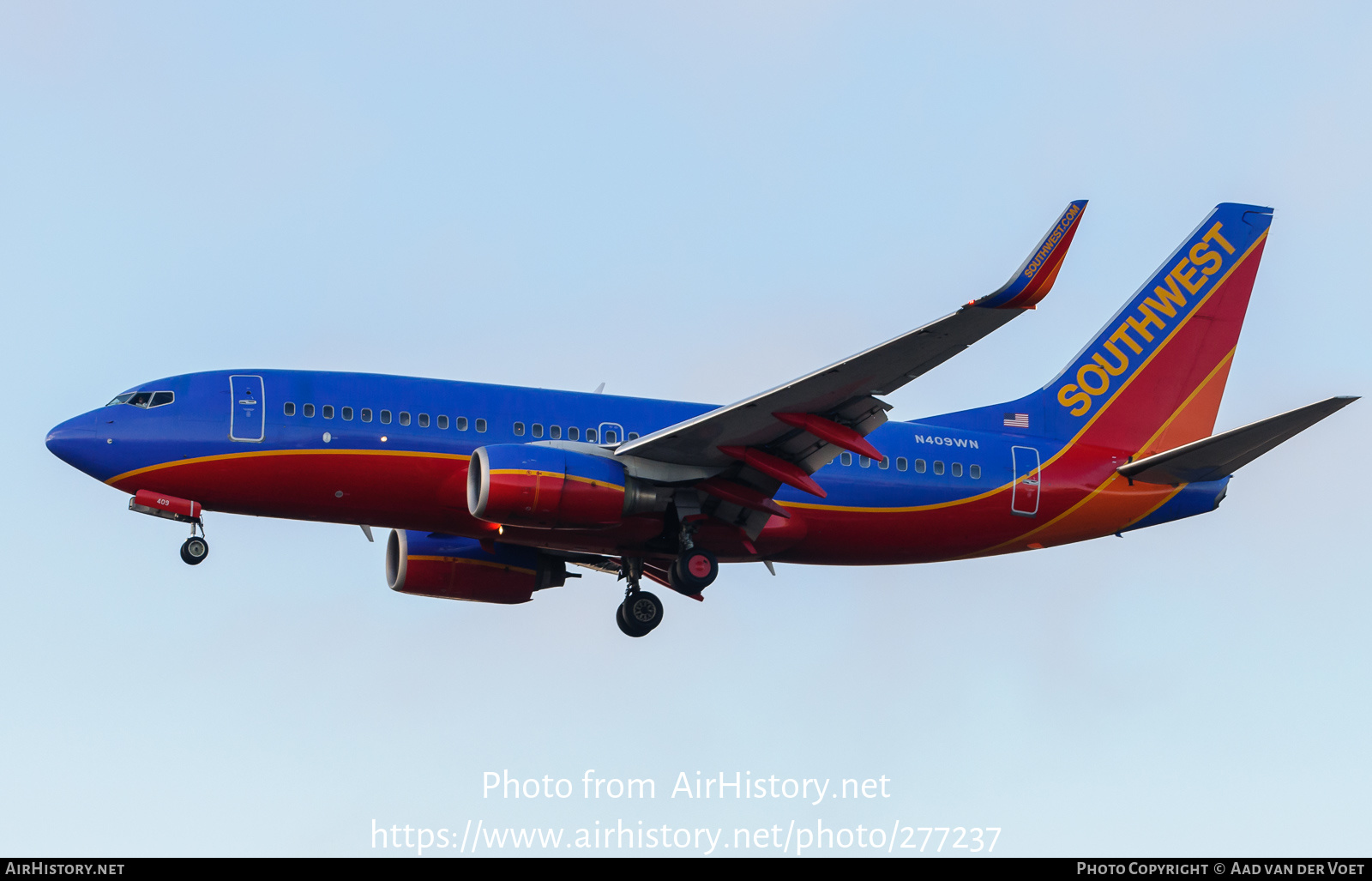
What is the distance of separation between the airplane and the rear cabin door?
0.14 feet

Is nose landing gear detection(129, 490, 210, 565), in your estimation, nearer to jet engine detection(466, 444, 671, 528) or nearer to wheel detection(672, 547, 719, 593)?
jet engine detection(466, 444, 671, 528)

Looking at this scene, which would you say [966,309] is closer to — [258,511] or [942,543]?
[942,543]

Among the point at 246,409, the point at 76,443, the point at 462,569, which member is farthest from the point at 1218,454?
the point at 76,443

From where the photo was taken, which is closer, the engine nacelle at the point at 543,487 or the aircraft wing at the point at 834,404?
the aircraft wing at the point at 834,404

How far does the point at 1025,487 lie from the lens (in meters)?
35.8

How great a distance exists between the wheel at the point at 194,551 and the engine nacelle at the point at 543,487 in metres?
5.29

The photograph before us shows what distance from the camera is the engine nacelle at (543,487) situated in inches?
1200

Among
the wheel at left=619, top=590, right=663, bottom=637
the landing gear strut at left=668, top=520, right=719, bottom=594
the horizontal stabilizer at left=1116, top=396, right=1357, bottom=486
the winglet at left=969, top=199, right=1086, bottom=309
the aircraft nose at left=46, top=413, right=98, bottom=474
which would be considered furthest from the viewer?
the wheel at left=619, top=590, right=663, bottom=637

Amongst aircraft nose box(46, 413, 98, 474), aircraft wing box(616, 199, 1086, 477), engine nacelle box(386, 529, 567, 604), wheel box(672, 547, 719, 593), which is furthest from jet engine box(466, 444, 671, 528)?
aircraft nose box(46, 413, 98, 474)

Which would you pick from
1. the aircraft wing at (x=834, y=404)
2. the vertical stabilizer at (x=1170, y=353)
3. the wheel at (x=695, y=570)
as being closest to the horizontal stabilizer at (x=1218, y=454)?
the vertical stabilizer at (x=1170, y=353)

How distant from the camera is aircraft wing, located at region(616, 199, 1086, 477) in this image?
83.3 feet

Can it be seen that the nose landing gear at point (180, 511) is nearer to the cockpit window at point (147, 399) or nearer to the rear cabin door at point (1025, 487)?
the cockpit window at point (147, 399)

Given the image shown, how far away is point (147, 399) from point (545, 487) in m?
8.18

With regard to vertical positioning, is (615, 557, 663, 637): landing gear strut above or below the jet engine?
below
